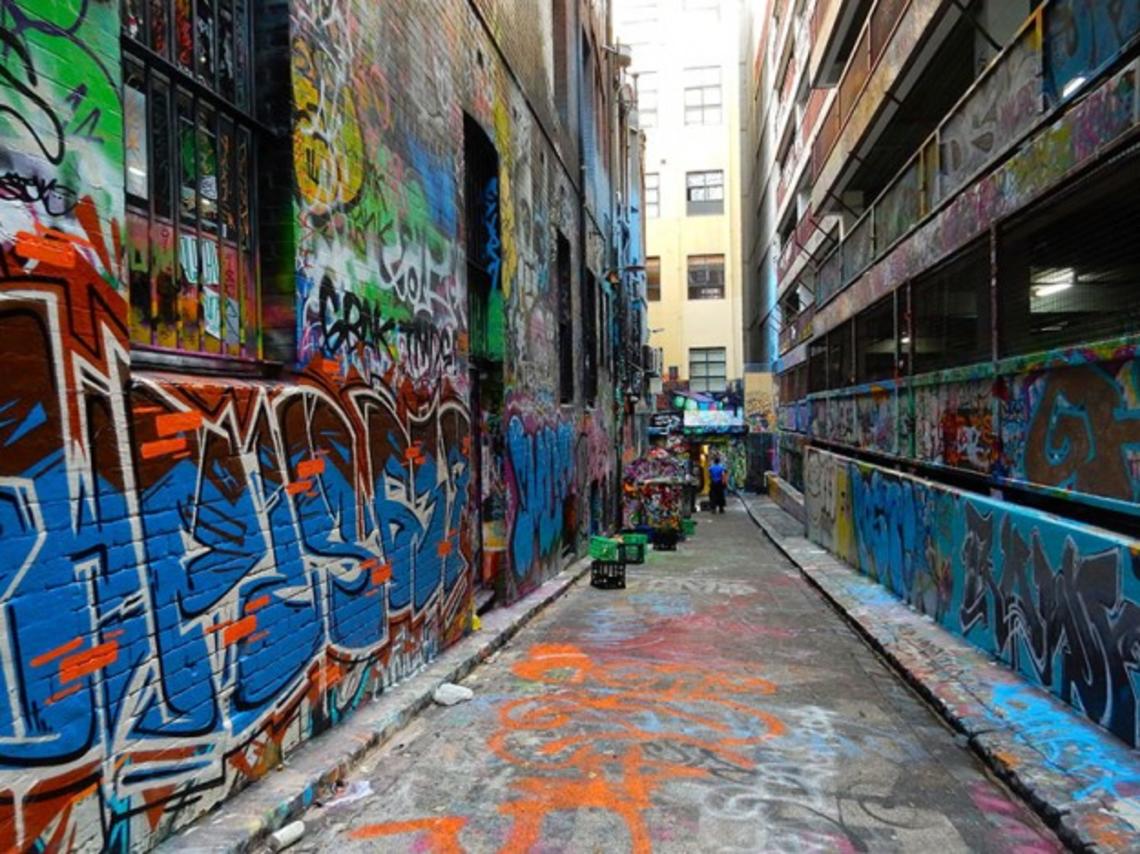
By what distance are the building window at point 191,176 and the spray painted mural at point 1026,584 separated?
18.4 ft

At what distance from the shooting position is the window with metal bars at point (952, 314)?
8648 mm

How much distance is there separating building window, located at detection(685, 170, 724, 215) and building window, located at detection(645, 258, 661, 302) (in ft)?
11.6

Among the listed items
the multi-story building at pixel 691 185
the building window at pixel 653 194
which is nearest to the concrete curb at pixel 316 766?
the multi-story building at pixel 691 185

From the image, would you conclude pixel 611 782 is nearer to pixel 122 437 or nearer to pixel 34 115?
pixel 122 437

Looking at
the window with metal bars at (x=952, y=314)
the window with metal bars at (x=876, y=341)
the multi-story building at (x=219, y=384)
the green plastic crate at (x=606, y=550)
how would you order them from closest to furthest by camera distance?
the multi-story building at (x=219, y=384)
the window with metal bars at (x=952, y=314)
the window with metal bars at (x=876, y=341)
the green plastic crate at (x=606, y=550)

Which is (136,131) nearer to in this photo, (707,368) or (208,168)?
(208,168)

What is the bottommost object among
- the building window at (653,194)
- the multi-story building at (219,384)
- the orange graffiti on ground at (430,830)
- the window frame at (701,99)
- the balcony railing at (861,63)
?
the orange graffiti on ground at (430,830)

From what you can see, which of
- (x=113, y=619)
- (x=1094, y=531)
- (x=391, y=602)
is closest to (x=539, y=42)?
(x=391, y=602)

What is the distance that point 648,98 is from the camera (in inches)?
1842

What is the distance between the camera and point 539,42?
13.3 metres

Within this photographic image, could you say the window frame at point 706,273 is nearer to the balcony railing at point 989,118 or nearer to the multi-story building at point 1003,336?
the multi-story building at point 1003,336

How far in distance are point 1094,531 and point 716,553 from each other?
12786mm

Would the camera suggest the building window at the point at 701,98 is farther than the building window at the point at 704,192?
Yes

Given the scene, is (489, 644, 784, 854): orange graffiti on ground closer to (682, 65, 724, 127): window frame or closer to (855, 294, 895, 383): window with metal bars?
(855, 294, 895, 383): window with metal bars
